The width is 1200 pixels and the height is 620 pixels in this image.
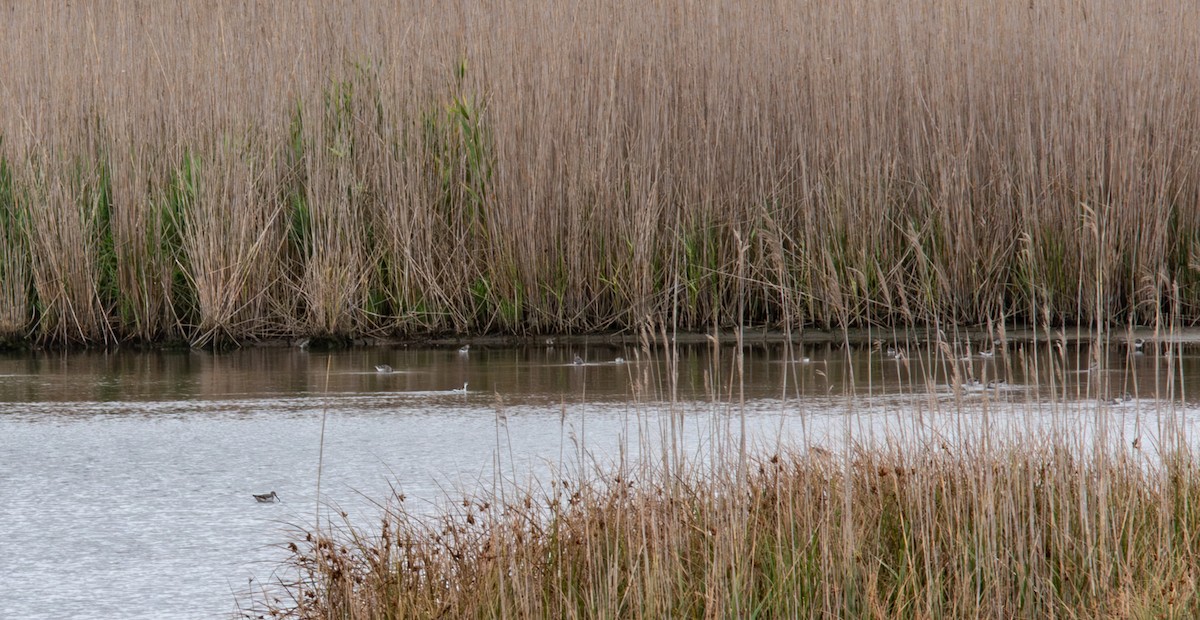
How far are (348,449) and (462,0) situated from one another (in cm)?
432

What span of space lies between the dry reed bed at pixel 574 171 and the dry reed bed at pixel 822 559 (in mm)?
4407

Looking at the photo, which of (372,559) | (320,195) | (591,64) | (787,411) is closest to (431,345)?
(320,195)

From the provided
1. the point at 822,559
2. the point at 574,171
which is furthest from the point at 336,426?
the point at 822,559

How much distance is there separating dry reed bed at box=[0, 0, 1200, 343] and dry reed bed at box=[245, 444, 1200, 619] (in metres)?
4.41

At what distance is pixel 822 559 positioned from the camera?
9.77ft

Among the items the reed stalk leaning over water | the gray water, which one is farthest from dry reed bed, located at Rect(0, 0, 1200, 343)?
the reed stalk leaning over water

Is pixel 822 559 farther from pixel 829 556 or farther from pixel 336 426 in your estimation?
pixel 336 426

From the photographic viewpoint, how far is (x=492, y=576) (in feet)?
10.2

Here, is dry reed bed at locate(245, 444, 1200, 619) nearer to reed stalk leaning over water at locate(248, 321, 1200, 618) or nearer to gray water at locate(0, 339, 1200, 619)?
reed stalk leaning over water at locate(248, 321, 1200, 618)

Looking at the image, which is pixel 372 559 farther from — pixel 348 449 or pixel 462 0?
pixel 462 0

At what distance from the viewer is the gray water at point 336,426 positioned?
3689 mm

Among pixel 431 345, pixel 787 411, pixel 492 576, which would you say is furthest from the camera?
pixel 431 345

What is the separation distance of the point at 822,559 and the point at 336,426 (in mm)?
3093

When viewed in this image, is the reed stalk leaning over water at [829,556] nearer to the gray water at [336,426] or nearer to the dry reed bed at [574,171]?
the gray water at [336,426]
